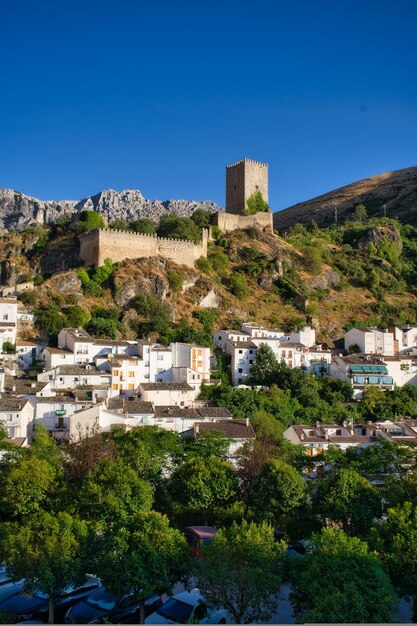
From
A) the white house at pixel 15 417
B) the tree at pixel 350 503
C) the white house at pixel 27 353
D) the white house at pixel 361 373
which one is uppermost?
the white house at pixel 27 353

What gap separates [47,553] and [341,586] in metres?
8.61

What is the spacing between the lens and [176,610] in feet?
62.5

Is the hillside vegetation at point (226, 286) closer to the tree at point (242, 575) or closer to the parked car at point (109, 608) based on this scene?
the parked car at point (109, 608)

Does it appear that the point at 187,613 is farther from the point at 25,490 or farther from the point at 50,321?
the point at 50,321

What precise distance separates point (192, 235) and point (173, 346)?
19088mm

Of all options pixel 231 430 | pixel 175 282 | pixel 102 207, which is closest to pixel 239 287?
pixel 175 282

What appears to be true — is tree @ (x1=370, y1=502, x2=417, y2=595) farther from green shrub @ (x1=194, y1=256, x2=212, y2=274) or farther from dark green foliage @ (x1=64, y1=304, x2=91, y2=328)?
green shrub @ (x1=194, y1=256, x2=212, y2=274)

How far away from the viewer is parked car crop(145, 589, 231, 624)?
18.6m

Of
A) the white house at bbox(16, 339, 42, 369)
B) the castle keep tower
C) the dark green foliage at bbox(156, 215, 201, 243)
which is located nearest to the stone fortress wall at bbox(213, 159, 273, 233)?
the castle keep tower

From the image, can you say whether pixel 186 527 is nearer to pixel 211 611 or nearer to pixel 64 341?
pixel 211 611

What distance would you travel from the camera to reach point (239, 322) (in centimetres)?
5481

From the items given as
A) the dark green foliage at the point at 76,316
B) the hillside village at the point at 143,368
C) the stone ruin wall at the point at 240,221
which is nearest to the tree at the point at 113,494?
the hillside village at the point at 143,368

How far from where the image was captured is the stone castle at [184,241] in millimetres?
55312

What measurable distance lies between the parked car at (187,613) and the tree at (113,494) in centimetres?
360
